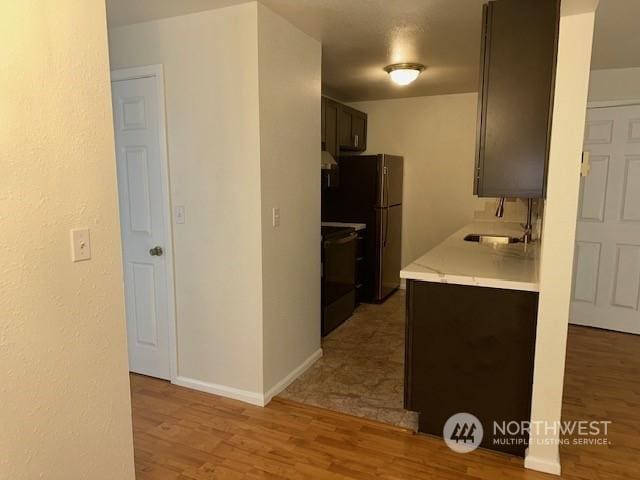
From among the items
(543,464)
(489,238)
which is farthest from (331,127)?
(543,464)

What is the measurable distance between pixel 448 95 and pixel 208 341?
3887 mm

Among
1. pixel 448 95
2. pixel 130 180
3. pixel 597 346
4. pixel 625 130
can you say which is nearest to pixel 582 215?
pixel 625 130

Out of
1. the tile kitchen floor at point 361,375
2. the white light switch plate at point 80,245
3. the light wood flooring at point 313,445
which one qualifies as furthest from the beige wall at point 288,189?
the white light switch plate at point 80,245

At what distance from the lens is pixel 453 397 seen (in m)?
2.29

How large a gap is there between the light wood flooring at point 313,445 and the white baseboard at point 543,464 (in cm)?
3

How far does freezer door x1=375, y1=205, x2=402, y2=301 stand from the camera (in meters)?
4.73

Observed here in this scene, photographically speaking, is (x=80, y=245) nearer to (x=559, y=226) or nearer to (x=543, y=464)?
(x=559, y=226)

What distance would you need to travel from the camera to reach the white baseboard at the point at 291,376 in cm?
278

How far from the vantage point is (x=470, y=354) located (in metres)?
2.22

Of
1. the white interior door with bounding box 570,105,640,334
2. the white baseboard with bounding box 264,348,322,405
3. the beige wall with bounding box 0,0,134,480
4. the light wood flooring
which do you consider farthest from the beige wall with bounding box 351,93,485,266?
the beige wall with bounding box 0,0,134,480

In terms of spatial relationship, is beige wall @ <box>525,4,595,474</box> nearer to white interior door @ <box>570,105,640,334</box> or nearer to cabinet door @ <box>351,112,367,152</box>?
white interior door @ <box>570,105,640,334</box>

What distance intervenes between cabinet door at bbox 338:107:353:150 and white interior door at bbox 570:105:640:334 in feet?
7.51

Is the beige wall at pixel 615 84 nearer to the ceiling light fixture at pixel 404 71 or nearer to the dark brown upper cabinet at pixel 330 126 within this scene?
the ceiling light fixture at pixel 404 71

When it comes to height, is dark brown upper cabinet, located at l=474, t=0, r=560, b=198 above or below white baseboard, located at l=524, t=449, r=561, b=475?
above
